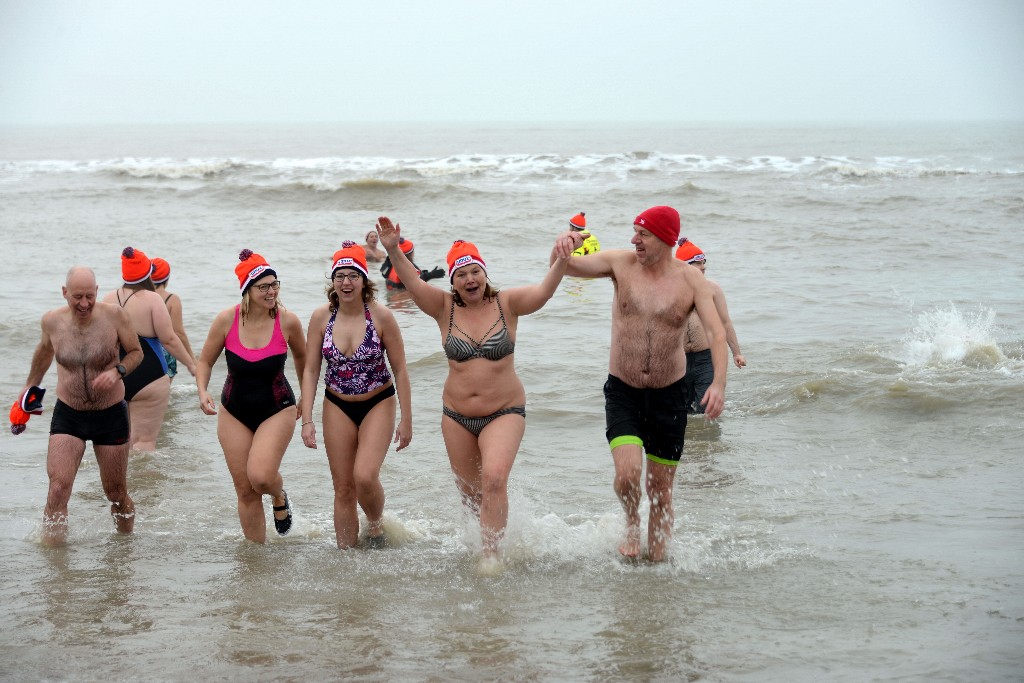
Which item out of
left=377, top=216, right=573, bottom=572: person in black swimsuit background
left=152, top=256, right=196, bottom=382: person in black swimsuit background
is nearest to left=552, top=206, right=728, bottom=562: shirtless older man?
left=377, top=216, right=573, bottom=572: person in black swimsuit background

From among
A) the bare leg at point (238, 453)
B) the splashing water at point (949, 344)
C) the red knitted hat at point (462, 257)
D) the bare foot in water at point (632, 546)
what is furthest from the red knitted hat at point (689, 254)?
the bare leg at point (238, 453)

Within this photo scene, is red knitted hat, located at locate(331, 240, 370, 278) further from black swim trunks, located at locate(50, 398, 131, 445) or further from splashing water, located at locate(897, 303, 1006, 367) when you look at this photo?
splashing water, located at locate(897, 303, 1006, 367)

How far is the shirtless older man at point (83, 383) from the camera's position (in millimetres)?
6098

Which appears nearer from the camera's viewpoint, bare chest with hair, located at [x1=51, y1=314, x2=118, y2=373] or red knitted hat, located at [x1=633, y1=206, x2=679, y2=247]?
red knitted hat, located at [x1=633, y1=206, x2=679, y2=247]

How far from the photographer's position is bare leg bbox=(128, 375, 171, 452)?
335 inches

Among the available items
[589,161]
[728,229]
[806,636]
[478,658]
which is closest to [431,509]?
[478,658]

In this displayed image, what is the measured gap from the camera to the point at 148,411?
8609mm

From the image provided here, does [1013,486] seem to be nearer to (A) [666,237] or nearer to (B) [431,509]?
(A) [666,237]

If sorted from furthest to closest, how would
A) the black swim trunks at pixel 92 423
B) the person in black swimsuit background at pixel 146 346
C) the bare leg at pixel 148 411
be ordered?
the bare leg at pixel 148 411, the person in black swimsuit background at pixel 146 346, the black swim trunks at pixel 92 423

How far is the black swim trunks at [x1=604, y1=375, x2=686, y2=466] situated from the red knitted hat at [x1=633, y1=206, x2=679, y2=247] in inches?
33.4

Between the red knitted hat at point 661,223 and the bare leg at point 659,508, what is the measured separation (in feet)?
4.42

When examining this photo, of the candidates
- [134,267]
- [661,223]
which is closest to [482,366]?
[661,223]

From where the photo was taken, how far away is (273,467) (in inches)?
236

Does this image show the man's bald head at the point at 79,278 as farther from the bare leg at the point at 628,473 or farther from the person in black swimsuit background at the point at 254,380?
the bare leg at the point at 628,473
